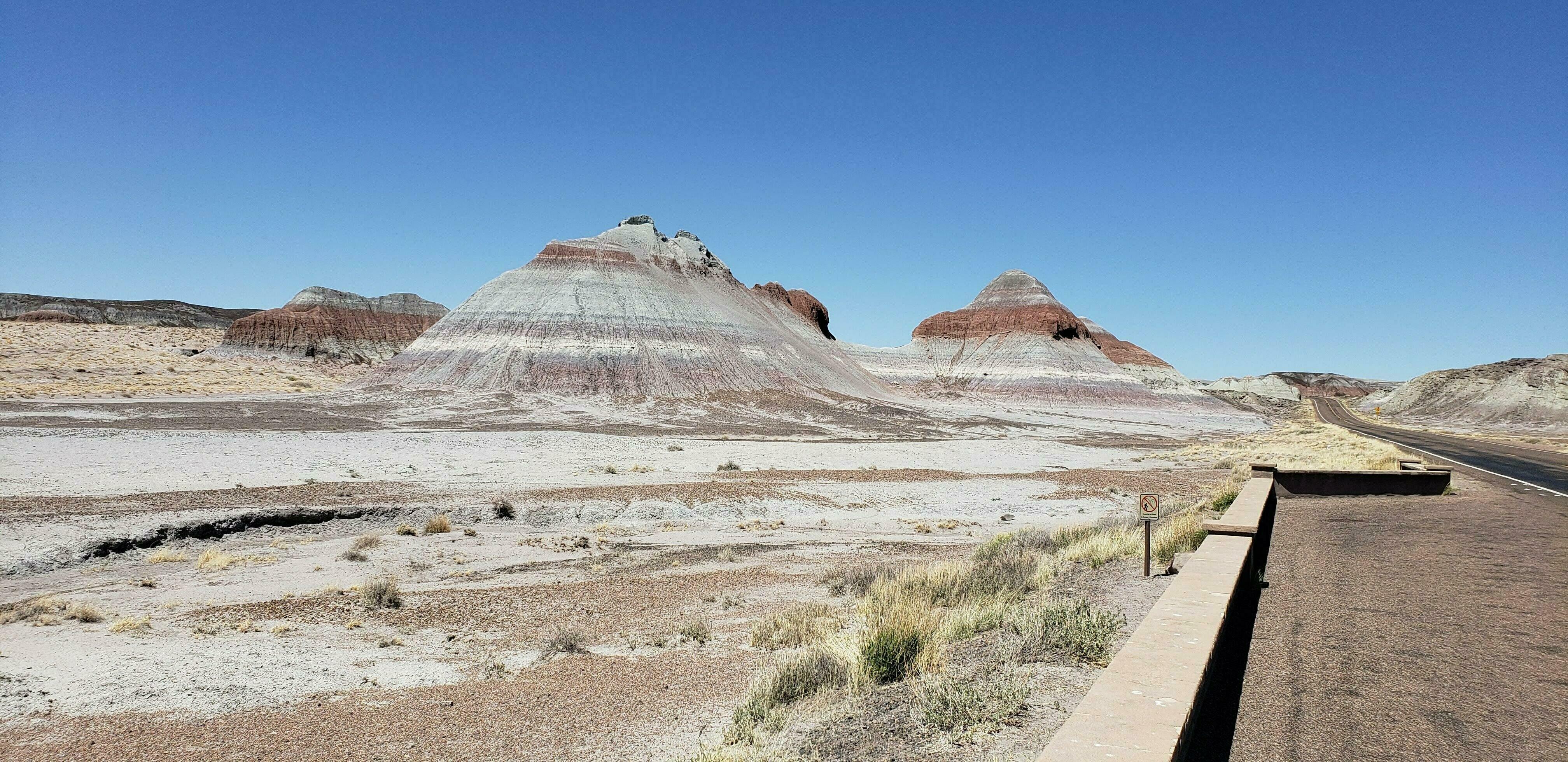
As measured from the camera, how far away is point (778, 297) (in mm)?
115188

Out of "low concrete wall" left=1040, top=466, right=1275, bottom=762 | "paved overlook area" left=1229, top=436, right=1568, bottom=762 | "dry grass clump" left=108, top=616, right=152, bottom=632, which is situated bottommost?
"dry grass clump" left=108, top=616, right=152, bottom=632

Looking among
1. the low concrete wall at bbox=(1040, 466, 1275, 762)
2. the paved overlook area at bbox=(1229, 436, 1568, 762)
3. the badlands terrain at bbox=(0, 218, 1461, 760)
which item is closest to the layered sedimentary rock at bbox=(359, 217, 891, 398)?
the badlands terrain at bbox=(0, 218, 1461, 760)

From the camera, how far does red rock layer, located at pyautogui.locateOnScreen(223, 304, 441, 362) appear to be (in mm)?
104625

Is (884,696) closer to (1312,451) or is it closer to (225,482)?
(225,482)

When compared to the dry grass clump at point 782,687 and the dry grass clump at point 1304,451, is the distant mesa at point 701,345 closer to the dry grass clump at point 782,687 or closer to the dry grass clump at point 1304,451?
the dry grass clump at point 1304,451

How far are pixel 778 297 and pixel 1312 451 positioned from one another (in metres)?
87.9

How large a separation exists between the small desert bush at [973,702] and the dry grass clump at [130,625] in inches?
391

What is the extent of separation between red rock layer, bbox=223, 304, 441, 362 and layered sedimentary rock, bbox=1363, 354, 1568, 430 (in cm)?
11341

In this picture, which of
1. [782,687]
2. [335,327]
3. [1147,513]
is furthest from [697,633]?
[335,327]

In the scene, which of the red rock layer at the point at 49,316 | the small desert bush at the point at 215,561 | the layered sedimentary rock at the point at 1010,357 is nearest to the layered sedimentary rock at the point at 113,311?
the red rock layer at the point at 49,316

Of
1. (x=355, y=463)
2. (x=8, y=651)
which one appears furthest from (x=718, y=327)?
(x=8, y=651)

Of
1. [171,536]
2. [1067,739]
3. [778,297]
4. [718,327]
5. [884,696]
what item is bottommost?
[171,536]

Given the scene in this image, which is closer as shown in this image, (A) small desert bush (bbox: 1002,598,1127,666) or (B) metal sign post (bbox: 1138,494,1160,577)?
(A) small desert bush (bbox: 1002,598,1127,666)

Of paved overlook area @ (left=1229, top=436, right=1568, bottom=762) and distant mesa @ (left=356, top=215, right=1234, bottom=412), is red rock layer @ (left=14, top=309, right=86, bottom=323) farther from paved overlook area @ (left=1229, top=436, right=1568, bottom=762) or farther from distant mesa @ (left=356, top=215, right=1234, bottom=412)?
paved overlook area @ (left=1229, top=436, right=1568, bottom=762)
